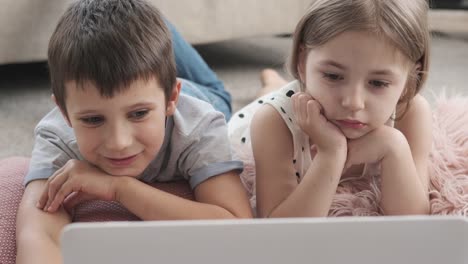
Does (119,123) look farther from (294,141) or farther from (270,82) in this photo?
(270,82)

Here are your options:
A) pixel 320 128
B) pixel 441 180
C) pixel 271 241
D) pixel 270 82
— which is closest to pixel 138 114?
pixel 320 128

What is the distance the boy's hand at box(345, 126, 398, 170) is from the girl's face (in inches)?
1.2

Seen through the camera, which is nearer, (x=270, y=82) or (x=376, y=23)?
(x=376, y=23)

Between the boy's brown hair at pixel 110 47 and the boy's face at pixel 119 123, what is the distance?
0.01 metres

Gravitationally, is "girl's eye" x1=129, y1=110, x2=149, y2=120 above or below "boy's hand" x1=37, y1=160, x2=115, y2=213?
above

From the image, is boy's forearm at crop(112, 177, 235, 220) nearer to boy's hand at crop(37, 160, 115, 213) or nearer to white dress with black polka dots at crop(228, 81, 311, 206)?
boy's hand at crop(37, 160, 115, 213)

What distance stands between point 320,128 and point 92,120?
12.3 inches

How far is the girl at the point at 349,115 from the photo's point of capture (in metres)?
0.84

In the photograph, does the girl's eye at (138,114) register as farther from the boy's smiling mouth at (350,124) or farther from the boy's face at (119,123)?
the boy's smiling mouth at (350,124)

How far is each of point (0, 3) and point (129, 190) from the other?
→ 115 centimetres

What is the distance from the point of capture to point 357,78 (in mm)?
838

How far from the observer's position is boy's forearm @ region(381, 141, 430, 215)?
922mm

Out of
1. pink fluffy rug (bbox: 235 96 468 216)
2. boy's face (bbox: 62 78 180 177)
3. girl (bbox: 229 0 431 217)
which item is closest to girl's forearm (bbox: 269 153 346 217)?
girl (bbox: 229 0 431 217)

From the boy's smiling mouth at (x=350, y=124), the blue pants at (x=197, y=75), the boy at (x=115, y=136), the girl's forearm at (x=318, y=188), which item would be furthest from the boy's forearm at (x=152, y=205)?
the blue pants at (x=197, y=75)
